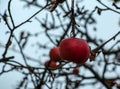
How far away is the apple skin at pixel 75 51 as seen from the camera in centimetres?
172

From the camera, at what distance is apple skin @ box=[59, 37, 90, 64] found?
5.63 feet

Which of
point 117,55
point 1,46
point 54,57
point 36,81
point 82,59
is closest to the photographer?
point 82,59

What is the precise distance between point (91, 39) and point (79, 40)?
4.43 meters

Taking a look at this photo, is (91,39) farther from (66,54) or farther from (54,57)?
(66,54)

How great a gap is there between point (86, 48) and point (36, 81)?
4.56 feet

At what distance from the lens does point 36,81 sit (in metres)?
3.06

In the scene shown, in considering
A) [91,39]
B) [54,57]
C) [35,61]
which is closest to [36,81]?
[54,57]

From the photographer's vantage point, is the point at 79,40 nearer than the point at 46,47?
Yes

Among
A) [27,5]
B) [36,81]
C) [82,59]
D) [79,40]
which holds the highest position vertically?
[27,5]

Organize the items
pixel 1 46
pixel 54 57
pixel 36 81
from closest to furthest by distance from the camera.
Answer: pixel 54 57
pixel 36 81
pixel 1 46

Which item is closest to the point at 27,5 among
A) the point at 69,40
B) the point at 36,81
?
the point at 36,81

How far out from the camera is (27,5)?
6379mm

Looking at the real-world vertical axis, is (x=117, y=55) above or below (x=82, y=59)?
above

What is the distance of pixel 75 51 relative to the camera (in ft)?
5.72
